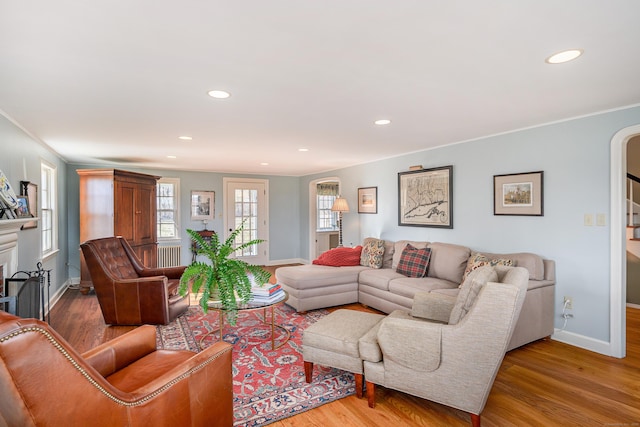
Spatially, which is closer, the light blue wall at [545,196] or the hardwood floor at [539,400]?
the hardwood floor at [539,400]

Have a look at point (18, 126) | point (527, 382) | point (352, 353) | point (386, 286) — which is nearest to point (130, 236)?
point (18, 126)

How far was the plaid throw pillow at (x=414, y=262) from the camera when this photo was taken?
409 cm

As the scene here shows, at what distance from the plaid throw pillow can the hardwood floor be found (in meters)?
1.30

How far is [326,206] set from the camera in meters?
8.02

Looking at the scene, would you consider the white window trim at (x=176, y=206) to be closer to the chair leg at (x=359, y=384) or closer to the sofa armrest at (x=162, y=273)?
the sofa armrest at (x=162, y=273)

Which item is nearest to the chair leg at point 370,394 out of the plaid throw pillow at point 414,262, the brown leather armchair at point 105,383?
the brown leather armchair at point 105,383

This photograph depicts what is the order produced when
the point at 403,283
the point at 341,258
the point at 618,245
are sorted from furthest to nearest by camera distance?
the point at 341,258, the point at 403,283, the point at 618,245

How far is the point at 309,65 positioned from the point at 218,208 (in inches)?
227

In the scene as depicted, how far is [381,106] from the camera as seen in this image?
271 cm

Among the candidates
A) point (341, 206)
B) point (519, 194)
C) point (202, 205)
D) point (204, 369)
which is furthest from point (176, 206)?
point (519, 194)

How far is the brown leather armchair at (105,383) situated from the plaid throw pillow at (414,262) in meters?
2.88

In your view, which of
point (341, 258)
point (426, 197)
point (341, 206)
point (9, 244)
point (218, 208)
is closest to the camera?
point (9, 244)

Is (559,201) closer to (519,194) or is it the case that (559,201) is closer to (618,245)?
(519,194)

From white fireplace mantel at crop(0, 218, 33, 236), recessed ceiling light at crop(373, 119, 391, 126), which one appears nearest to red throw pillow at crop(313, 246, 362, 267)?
recessed ceiling light at crop(373, 119, 391, 126)
